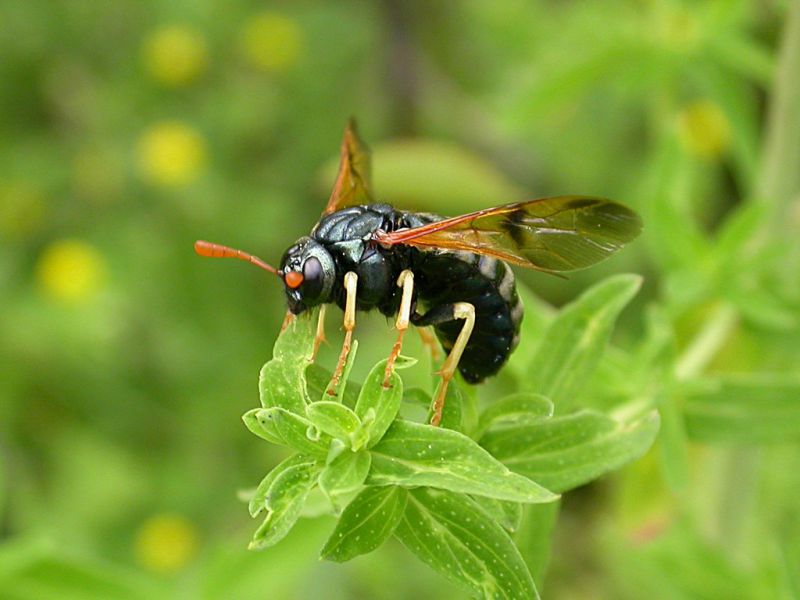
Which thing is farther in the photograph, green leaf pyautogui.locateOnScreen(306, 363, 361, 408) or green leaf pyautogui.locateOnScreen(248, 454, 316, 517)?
green leaf pyautogui.locateOnScreen(306, 363, 361, 408)

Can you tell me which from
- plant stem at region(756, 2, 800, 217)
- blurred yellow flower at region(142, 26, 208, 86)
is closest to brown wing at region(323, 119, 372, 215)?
plant stem at region(756, 2, 800, 217)

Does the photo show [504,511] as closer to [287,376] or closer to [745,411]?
[287,376]

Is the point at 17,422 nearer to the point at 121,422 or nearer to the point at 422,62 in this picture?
the point at 121,422

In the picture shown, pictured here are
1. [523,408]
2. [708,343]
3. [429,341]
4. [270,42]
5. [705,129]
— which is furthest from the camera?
[270,42]

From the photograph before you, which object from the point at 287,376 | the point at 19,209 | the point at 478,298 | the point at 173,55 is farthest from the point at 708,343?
the point at 19,209

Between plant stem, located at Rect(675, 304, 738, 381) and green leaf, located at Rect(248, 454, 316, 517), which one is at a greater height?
green leaf, located at Rect(248, 454, 316, 517)

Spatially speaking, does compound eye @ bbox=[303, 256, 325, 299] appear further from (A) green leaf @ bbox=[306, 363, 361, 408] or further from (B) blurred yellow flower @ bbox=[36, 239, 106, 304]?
(B) blurred yellow flower @ bbox=[36, 239, 106, 304]

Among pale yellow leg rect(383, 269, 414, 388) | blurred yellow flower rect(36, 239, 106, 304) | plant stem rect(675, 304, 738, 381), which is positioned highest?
pale yellow leg rect(383, 269, 414, 388)
